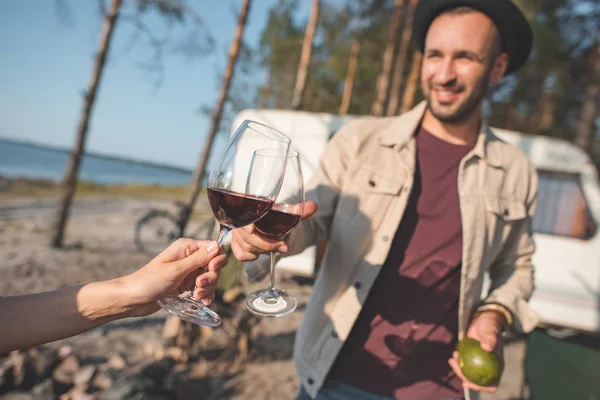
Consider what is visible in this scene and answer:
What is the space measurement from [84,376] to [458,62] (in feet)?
13.5

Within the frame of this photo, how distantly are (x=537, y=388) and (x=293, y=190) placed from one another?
2880mm

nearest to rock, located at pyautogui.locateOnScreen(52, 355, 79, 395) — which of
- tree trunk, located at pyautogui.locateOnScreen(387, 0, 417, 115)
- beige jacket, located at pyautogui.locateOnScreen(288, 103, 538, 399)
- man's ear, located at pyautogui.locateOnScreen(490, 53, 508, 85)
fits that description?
beige jacket, located at pyautogui.locateOnScreen(288, 103, 538, 399)

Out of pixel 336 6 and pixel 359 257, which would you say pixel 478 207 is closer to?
pixel 359 257

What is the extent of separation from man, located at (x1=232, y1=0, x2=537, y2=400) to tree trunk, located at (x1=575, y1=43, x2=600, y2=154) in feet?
43.2

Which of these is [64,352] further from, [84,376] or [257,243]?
[257,243]

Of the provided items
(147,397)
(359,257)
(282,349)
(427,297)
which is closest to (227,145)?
(359,257)

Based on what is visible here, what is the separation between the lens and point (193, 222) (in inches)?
619

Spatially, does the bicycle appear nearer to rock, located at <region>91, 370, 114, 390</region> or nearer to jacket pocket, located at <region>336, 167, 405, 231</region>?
rock, located at <region>91, 370, 114, 390</region>

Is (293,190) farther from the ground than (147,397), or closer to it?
farther from the ground

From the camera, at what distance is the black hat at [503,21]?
1842 millimetres

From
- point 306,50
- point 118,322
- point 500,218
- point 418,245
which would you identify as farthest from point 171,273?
point 306,50

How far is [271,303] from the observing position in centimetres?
121

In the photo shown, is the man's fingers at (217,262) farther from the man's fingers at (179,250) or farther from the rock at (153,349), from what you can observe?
the rock at (153,349)

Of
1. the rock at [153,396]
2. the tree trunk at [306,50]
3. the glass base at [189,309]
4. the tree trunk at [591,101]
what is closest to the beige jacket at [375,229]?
the glass base at [189,309]
